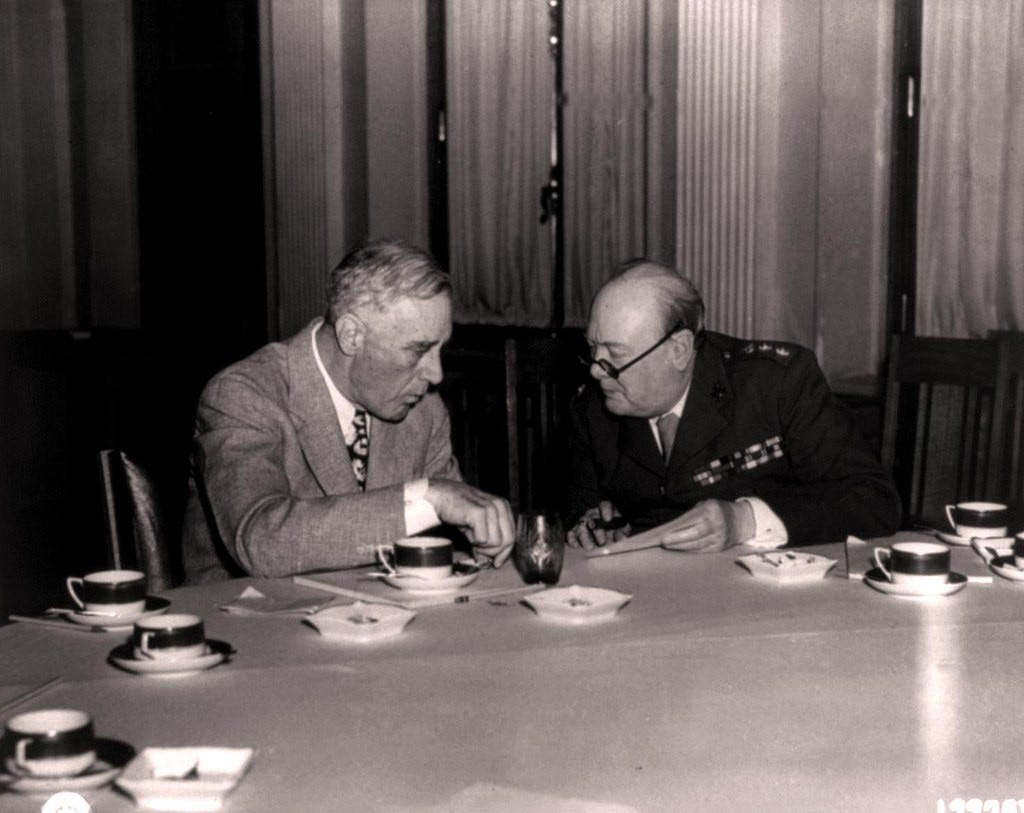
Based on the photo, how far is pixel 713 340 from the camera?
118 inches

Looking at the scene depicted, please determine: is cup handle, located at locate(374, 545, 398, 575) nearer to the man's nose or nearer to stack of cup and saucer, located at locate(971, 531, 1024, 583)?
the man's nose

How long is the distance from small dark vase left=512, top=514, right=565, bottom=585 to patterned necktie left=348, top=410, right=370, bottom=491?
55 cm

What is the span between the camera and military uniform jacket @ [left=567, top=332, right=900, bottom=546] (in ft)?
9.32

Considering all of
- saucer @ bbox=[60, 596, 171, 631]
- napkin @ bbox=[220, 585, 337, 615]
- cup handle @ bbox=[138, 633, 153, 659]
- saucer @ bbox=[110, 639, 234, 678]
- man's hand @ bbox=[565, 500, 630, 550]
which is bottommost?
man's hand @ bbox=[565, 500, 630, 550]

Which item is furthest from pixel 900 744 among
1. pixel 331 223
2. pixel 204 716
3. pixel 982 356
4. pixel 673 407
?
pixel 331 223

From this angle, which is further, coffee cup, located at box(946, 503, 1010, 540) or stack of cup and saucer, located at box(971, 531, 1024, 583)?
coffee cup, located at box(946, 503, 1010, 540)

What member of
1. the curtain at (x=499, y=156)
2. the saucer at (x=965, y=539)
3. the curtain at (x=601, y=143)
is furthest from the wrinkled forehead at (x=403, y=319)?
the curtain at (x=499, y=156)

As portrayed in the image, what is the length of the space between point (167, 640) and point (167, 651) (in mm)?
13

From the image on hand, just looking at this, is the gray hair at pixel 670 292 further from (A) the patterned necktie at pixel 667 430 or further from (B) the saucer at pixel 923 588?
(B) the saucer at pixel 923 588

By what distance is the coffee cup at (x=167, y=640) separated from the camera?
1643mm

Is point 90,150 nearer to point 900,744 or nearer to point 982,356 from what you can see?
point 982,356

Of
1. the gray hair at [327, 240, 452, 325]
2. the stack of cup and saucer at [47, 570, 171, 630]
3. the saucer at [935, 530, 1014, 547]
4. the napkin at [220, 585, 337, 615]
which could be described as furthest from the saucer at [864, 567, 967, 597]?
the stack of cup and saucer at [47, 570, 171, 630]

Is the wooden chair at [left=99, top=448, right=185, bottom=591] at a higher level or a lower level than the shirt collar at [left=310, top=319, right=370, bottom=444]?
lower

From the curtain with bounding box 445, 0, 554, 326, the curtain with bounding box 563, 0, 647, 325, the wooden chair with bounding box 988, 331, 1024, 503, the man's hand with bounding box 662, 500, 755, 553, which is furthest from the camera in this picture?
the curtain with bounding box 445, 0, 554, 326
